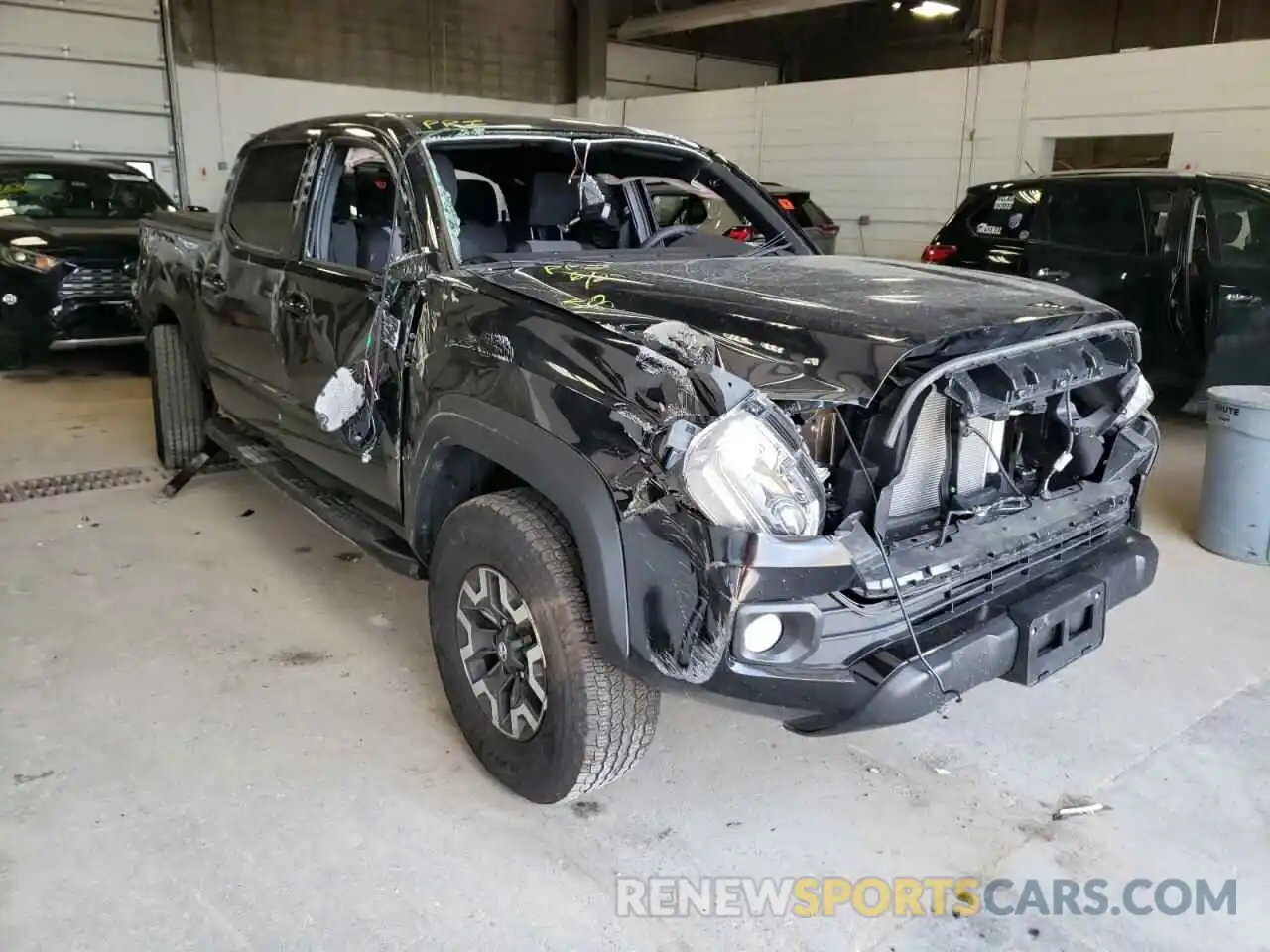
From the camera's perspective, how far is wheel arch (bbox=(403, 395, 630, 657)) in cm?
194

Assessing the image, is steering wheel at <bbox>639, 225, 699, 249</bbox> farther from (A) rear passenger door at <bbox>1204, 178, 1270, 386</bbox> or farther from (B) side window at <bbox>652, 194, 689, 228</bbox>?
(A) rear passenger door at <bbox>1204, 178, 1270, 386</bbox>

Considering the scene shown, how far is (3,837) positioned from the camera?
2266mm

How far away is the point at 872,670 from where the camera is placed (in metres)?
1.89

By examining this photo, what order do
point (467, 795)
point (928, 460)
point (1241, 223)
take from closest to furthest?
1. point (928, 460)
2. point (467, 795)
3. point (1241, 223)

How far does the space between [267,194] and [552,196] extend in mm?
1177

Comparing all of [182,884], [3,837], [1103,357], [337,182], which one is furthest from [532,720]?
[337,182]

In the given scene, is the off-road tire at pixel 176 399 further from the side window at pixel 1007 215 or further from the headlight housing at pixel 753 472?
the side window at pixel 1007 215

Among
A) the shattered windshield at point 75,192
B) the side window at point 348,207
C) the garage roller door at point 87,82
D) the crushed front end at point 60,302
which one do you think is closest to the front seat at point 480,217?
the side window at point 348,207

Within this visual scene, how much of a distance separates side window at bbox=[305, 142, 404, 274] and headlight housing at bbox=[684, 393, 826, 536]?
175 cm

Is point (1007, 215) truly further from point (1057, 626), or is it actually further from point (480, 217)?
point (1057, 626)

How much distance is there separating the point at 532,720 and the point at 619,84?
16044 millimetres

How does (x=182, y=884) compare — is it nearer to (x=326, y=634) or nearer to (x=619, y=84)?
(x=326, y=634)

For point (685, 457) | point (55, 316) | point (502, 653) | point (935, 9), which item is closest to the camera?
point (685, 457)

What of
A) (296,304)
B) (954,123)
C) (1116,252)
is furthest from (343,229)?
(954,123)
